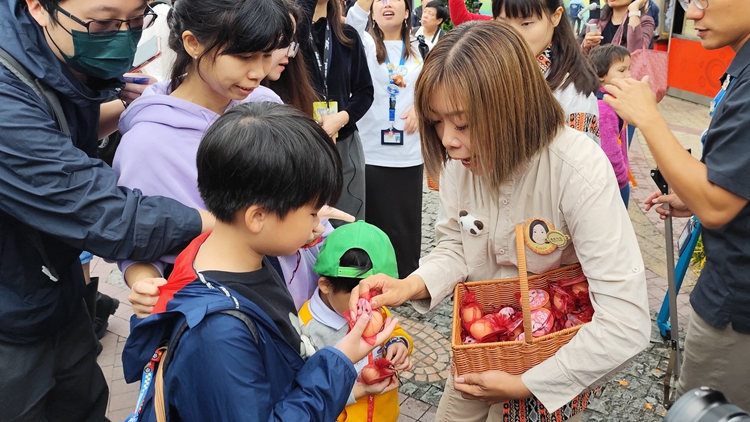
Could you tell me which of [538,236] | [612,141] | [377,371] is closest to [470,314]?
[538,236]

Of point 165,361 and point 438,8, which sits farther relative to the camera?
point 438,8

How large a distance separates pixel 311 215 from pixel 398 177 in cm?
308

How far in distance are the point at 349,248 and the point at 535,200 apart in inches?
28.2

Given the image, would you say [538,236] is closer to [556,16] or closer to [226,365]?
[226,365]

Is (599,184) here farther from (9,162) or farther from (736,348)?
(9,162)

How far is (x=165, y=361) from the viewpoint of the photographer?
1455 millimetres

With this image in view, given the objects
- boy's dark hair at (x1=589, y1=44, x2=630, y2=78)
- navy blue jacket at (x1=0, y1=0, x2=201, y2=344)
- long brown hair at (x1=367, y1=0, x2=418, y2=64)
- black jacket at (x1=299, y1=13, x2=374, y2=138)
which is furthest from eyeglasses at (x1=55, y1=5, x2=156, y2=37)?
boy's dark hair at (x1=589, y1=44, x2=630, y2=78)

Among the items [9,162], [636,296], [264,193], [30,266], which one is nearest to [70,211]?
[9,162]

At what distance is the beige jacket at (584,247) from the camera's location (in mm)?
1807

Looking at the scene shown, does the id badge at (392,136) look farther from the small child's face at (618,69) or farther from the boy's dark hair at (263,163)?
the boy's dark hair at (263,163)

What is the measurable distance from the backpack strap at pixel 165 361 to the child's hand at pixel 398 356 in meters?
0.94

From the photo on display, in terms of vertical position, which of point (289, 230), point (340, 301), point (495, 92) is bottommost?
point (340, 301)

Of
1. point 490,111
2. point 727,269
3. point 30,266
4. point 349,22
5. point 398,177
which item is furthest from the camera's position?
point 398,177

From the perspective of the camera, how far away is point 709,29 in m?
2.21
